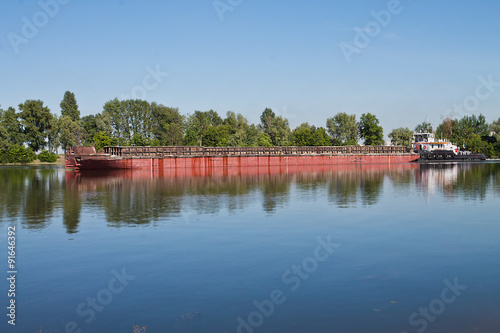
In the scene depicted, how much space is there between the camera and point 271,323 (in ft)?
32.4

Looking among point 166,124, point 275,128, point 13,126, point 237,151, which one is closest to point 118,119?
point 166,124

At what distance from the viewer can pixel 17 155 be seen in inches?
5049

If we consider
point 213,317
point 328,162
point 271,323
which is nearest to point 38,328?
point 213,317

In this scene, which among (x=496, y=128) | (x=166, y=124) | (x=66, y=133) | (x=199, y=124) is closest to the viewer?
(x=66, y=133)

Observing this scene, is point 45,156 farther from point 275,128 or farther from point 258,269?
point 258,269

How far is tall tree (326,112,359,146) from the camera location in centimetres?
15600

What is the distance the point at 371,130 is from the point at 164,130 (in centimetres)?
7215

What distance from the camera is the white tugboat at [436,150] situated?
105 metres

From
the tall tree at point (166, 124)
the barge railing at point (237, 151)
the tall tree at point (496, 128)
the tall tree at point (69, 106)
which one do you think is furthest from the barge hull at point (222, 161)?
the tall tree at point (69, 106)

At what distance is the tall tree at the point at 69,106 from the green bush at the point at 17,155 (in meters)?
30.1

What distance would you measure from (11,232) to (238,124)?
144967 millimetres

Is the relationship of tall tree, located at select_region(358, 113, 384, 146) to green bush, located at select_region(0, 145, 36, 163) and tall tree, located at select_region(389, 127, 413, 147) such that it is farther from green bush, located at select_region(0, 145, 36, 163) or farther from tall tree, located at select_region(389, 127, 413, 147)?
green bush, located at select_region(0, 145, 36, 163)

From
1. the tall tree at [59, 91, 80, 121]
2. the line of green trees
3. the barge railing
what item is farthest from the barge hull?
the tall tree at [59, 91, 80, 121]

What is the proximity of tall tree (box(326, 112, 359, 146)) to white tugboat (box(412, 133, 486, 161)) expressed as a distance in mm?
43798
